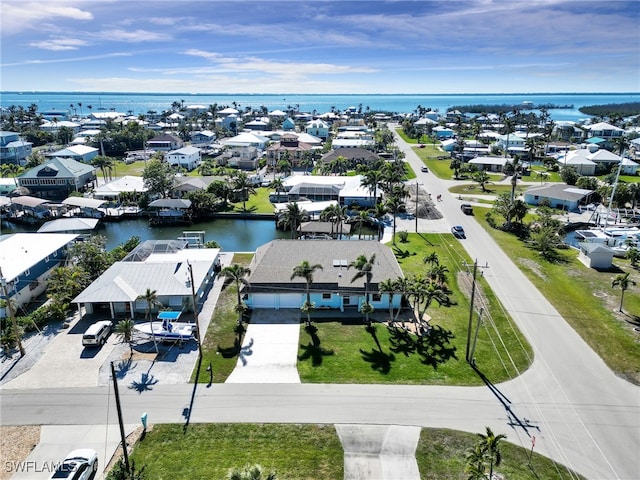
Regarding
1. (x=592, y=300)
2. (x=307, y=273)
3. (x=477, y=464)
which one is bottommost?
(x=592, y=300)

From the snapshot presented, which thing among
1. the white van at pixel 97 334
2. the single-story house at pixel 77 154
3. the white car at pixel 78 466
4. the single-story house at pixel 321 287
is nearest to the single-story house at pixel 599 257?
the single-story house at pixel 321 287

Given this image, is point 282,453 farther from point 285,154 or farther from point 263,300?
point 285,154

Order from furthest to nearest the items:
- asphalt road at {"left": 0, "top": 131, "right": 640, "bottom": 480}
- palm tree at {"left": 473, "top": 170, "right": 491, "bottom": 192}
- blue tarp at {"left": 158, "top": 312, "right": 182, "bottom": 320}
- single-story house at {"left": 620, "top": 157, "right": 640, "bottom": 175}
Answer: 1. single-story house at {"left": 620, "top": 157, "right": 640, "bottom": 175}
2. palm tree at {"left": 473, "top": 170, "right": 491, "bottom": 192}
3. blue tarp at {"left": 158, "top": 312, "right": 182, "bottom": 320}
4. asphalt road at {"left": 0, "top": 131, "right": 640, "bottom": 480}

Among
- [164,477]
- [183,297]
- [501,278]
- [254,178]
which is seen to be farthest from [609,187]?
[164,477]

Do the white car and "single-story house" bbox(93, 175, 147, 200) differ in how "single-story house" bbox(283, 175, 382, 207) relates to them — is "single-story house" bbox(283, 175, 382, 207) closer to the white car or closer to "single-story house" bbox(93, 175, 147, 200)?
"single-story house" bbox(93, 175, 147, 200)

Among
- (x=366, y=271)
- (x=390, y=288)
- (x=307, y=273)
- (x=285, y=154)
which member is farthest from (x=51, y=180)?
(x=390, y=288)

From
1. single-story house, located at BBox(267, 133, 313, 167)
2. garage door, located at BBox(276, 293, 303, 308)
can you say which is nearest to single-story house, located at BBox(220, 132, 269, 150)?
single-story house, located at BBox(267, 133, 313, 167)

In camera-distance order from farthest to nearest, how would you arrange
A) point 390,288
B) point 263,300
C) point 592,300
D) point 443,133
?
point 443,133 < point 592,300 < point 263,300 < point 390,288

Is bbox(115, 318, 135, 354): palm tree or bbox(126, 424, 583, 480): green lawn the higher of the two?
bbox(115, 318, 135, 354): palm tree
